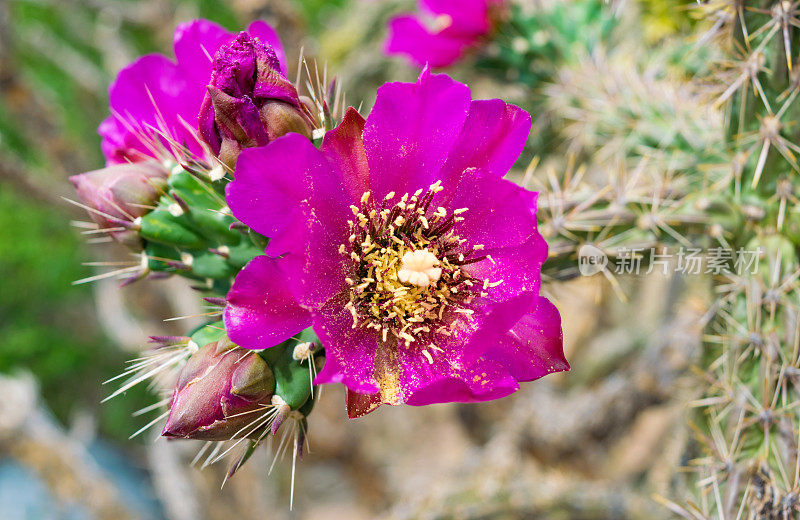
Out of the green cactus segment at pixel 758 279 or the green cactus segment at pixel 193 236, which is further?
the green cactus segment at pixel 758 279

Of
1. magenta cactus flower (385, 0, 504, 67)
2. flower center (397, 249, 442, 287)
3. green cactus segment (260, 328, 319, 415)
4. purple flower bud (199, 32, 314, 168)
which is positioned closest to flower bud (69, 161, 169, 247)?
purple flower bud (199, 32, 314, 168)

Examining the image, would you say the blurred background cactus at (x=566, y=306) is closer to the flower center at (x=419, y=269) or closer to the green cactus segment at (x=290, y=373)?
the green cactus segment at (x=290, y=373)

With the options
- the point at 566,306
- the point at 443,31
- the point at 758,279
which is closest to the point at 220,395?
the point at 758,279

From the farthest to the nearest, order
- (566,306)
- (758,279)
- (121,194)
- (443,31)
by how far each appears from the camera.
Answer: (566,306) < (443,31) < (758,279) < (121,194)

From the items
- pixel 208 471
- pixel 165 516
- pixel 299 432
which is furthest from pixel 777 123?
pixel 165 516

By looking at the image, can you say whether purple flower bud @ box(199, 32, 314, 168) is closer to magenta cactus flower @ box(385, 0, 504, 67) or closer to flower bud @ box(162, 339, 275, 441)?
flower bud @ box(162, 339, 275, 441)

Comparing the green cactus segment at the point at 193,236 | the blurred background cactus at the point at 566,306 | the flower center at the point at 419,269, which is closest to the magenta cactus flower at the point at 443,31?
the blurred background cactus at the point at 566,306

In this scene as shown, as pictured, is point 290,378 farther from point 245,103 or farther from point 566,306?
point 566,306
